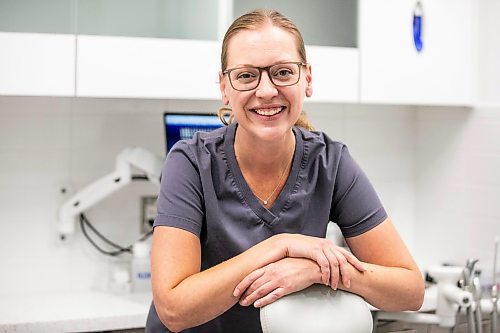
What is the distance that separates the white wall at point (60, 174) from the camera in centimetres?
243

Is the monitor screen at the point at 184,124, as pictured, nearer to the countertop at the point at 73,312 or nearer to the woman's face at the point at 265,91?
the countertop at the point at 73,312

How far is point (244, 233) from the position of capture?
148 centimetres

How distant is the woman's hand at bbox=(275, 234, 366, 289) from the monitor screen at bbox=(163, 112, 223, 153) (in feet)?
3.55

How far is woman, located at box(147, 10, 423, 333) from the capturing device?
1.33 m

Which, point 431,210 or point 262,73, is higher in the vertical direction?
point 262,73

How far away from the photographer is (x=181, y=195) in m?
1.44

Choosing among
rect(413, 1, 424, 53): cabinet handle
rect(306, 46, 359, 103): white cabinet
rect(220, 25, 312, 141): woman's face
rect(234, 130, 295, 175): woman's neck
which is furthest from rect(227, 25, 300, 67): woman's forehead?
rect(413, 1, 424, 53): cabinet handle

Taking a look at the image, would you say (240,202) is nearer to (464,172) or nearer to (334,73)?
(334,73)

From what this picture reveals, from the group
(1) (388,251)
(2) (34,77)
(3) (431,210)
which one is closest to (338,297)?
(1) (388,251)

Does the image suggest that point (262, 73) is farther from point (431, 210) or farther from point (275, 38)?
point (431, 210)

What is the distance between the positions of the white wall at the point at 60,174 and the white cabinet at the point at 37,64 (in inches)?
13.7

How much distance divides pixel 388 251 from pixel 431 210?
152 cm

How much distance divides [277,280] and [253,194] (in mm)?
256

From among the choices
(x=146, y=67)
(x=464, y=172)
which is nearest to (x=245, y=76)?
(x=146, y=67)
